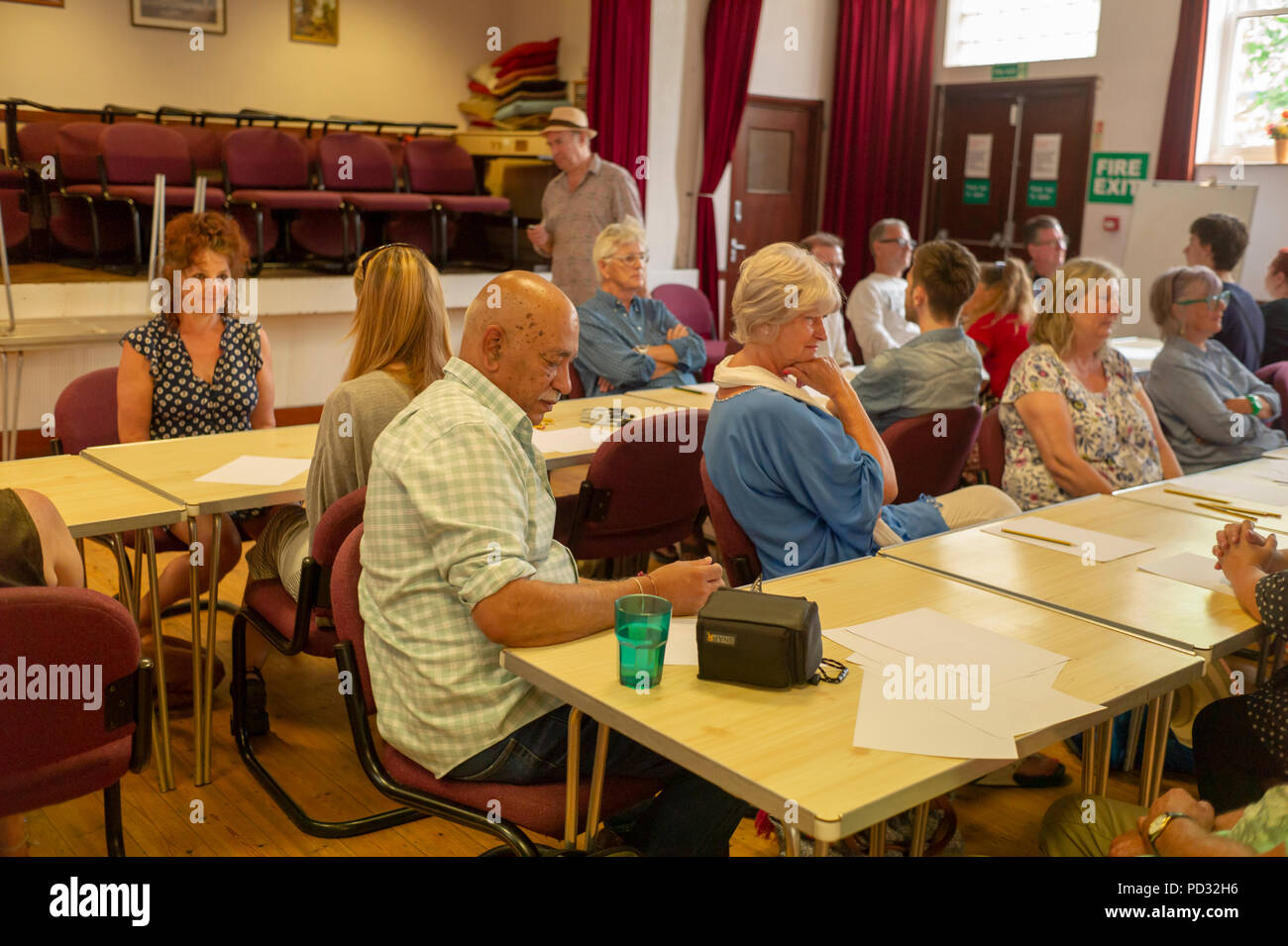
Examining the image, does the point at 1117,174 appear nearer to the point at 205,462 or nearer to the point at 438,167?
the point at 438,167

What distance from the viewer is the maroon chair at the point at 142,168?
21.6ft

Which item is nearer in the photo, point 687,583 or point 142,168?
point 687,583

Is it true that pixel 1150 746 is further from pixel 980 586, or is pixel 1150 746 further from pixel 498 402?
pixel 498 402

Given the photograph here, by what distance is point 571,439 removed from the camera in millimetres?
3424

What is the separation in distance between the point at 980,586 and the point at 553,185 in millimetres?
4469

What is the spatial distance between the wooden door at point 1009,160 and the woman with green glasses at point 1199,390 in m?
4.24

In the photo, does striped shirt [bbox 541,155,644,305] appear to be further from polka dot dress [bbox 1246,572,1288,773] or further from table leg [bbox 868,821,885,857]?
table leg [bbox 868,821,885,857]

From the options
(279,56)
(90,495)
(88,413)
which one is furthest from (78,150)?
(90,495)

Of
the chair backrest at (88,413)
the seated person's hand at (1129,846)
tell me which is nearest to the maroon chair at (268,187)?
the chair backrest at (88,413)

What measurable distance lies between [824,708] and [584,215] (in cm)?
469

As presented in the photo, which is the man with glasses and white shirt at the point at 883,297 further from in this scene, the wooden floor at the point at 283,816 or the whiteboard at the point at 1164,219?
the wooden floor at the point at 283,816

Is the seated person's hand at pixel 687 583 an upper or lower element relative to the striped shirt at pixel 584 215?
lower

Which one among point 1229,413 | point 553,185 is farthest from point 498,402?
point 553,185
